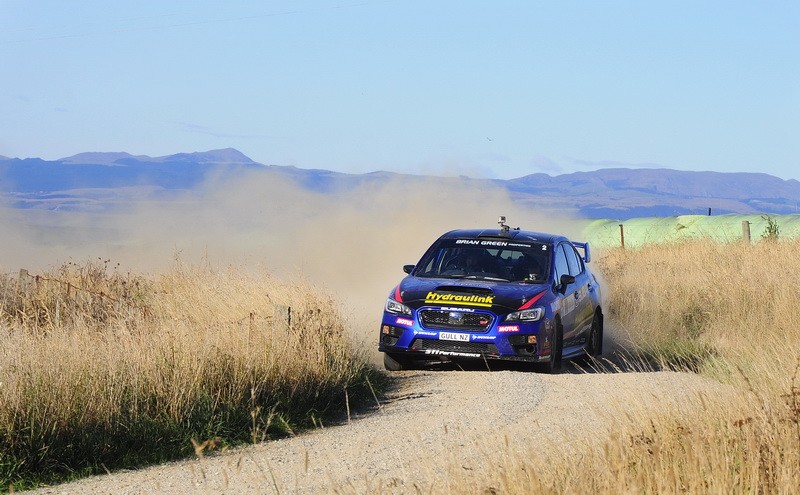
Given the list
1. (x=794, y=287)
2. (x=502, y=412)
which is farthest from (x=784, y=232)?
(x=502, y=412)

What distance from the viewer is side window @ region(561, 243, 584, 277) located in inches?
686

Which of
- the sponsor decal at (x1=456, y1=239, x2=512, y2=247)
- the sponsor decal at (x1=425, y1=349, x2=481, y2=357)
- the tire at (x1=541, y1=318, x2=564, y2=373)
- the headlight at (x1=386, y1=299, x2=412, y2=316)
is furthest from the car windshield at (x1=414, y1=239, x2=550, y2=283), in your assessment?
the sponsor decal at (x1=425, y1=349, x2=481, y2=357)

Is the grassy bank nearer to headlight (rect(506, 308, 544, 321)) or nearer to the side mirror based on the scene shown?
headlight (rect(506, 308, 544, 321))

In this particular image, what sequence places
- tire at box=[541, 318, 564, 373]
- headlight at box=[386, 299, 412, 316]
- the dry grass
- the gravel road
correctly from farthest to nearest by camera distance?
1. tire at box=[541, 318, 564, 373]
2. headlight at box=[386, 299, 412, 316]
3. the gravel road
4. the dry grass

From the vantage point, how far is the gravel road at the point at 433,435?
28.1 ft

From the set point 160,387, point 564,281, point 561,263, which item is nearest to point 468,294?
point 564,281

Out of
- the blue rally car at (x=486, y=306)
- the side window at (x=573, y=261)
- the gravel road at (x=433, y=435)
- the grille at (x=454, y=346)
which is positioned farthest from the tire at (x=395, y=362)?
the side window at (x=573, y=261)

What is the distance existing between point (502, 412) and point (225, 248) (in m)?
56.0

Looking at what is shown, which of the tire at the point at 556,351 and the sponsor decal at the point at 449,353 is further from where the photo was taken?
the tire at the point at 556,351

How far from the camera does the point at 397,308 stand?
1536cm

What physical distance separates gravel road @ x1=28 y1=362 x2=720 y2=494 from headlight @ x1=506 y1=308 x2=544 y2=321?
25.8 inches

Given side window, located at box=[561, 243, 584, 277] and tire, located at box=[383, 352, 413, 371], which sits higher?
side window, located at box=[561, 243, 584, 277]

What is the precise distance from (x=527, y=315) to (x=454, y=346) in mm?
950

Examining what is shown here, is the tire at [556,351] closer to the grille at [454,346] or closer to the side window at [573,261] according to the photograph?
the grille at [454,346]
